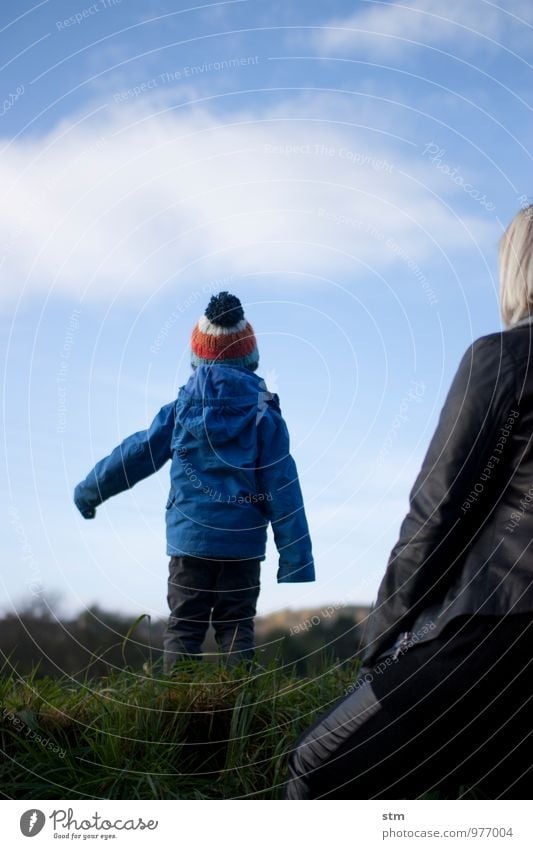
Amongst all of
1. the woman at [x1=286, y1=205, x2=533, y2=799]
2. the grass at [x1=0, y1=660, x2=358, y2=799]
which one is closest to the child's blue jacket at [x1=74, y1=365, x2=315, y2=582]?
the grass at [x1=0, y1=660, x2=358, y2=799]

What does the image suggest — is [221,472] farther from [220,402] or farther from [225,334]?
[225,334]

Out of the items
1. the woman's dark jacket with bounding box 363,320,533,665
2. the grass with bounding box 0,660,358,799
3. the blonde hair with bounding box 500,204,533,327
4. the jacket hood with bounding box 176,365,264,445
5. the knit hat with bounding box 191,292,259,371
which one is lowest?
the grass with bounding box 0,660,358,799

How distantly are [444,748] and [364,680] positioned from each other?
0.23 metres

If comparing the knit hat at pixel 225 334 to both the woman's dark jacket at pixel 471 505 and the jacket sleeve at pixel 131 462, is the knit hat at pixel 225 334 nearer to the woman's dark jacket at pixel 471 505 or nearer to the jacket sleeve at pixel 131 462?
the jacket sleeve at pixel 131 462

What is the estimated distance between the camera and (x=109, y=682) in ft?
11.3

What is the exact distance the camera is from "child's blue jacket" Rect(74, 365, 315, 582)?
412cm

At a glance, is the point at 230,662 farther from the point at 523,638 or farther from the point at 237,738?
the point at 523,638

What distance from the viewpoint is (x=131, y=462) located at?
450 centimetres

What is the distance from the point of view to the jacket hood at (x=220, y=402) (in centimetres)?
429

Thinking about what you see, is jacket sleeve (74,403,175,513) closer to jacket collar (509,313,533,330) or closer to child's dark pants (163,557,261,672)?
child's dark pants (163,557,261,672)

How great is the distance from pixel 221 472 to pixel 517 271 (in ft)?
7.25

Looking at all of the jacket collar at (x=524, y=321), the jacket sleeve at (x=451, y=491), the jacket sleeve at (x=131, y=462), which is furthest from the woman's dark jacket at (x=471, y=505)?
the jacket sleeve at (x=131, y=462)

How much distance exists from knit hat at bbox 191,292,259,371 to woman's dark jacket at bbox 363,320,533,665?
242 cm
